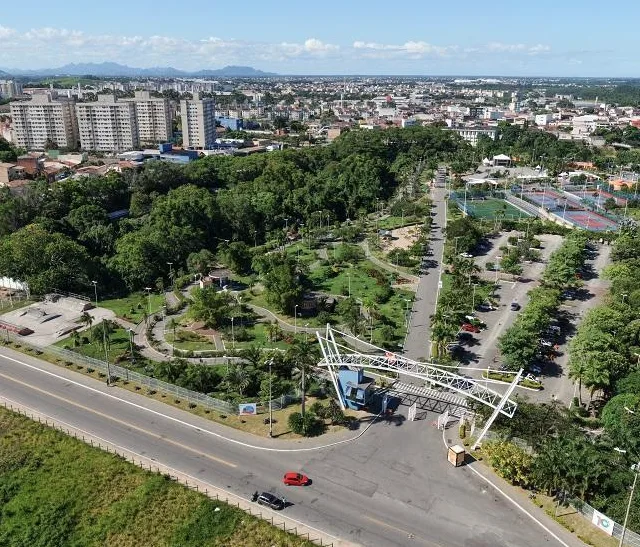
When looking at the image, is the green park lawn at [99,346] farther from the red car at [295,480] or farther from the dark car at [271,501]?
the dark car at [271,501]

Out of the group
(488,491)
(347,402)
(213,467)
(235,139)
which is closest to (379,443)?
(347,402)

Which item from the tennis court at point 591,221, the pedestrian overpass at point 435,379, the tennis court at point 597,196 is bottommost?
the tennis court at point 591,221

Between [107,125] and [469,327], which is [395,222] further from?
[107,125]

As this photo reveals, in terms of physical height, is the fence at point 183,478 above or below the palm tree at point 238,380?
below

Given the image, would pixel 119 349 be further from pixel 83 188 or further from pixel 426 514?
pixel 83 188

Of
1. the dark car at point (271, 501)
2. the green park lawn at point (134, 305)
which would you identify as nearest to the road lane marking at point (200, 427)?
the dark car at point (271, 501)

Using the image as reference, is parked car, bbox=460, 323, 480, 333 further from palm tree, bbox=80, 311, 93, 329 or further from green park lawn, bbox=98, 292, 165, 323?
palm tree, bbox=80, 311, 93, 329

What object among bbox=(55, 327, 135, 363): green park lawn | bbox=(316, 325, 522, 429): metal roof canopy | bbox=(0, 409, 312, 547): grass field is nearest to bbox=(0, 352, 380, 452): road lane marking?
bbox=(316, 325, 522, 429): metal roof canopy
